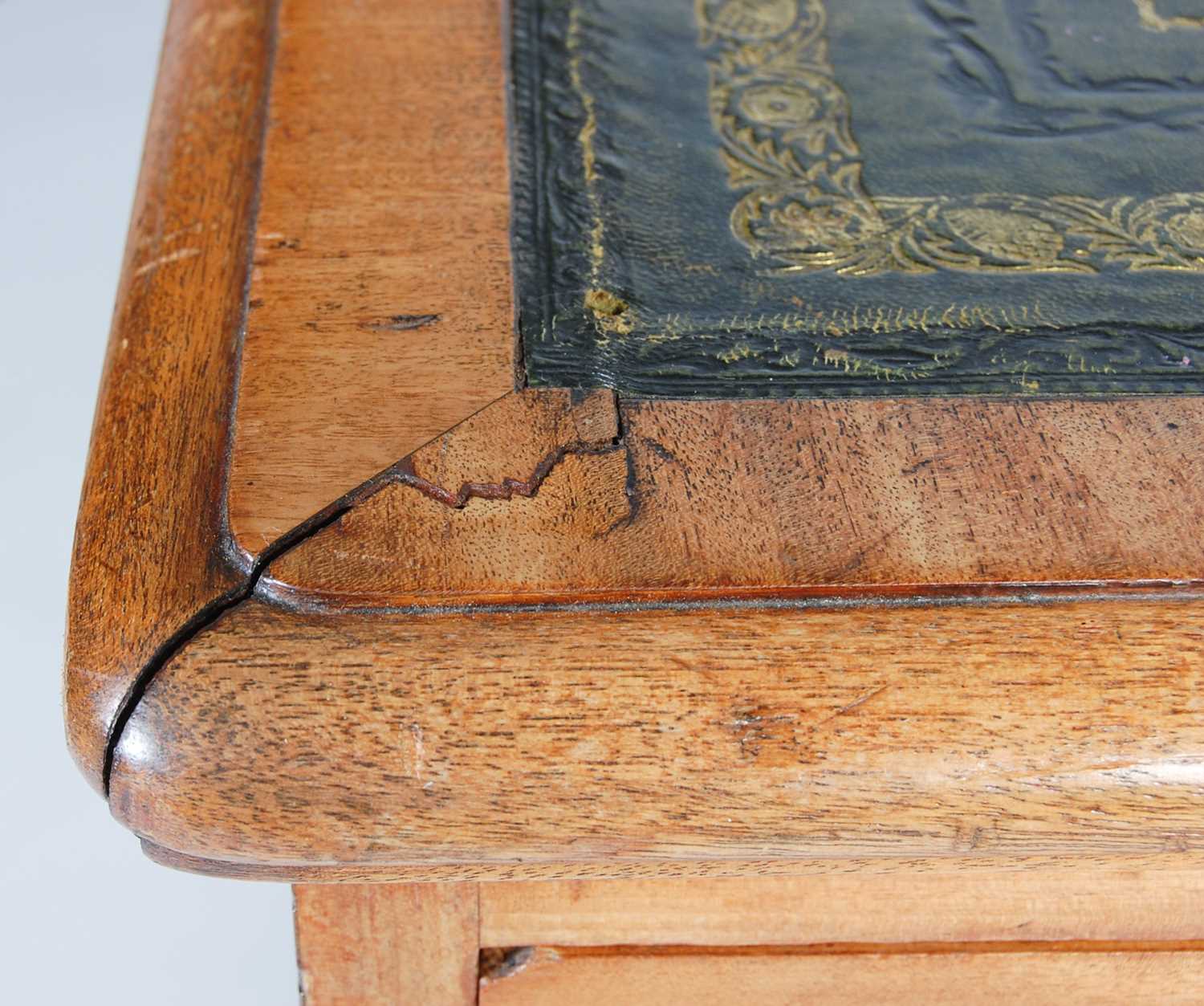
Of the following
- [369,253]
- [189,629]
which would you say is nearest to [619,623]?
[189,629]

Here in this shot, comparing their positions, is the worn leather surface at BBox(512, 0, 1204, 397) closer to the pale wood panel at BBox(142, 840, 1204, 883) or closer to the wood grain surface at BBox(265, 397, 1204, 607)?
the wood grain surface at BBox(265, 397, 1204, 607)

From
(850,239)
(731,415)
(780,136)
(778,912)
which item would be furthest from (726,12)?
(778,912)

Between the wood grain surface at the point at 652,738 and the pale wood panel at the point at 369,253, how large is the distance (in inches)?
3.1

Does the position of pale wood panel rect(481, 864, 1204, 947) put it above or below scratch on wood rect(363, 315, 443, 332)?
below

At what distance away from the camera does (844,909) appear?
729 millimetres

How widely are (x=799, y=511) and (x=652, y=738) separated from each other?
0.38 ft

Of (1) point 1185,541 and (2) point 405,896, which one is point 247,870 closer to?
(2) point 405,896

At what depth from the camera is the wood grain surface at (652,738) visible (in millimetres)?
538

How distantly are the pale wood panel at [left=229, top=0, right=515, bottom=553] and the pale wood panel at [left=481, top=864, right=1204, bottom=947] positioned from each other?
0.22 m

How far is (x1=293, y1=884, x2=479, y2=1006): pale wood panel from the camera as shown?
27.4 inches

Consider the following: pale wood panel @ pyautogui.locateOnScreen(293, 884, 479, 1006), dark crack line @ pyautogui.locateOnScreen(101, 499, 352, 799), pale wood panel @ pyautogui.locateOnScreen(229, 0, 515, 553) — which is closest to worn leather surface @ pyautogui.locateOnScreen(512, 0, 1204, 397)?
pale wood panel @ pyautogui.locateOnScreen(229, 0, 515, 553)

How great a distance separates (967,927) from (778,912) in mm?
96

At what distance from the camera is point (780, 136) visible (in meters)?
0.85

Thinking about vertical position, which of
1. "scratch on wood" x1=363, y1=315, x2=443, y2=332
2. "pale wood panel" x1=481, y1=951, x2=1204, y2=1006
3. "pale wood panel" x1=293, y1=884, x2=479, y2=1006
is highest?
"scratch on wood" x1=363, y1=315, x2=443, y2=332
